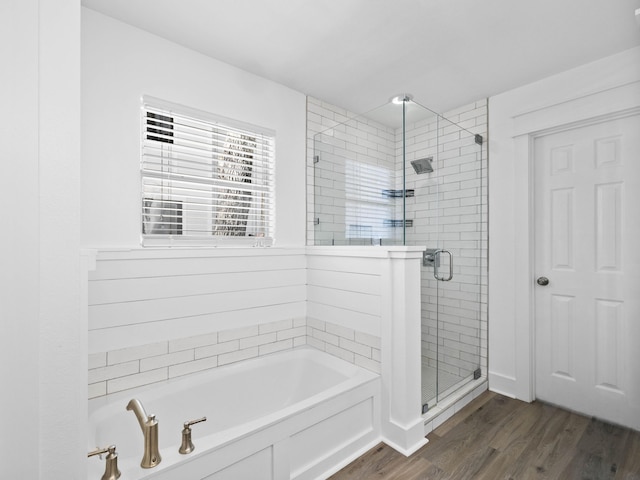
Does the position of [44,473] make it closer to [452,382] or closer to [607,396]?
[452,382]

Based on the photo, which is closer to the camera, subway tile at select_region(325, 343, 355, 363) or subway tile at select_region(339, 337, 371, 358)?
subway tile at select_region(339, 337, 371, 358)

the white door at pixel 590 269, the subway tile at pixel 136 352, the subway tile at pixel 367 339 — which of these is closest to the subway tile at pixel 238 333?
the subway tile at pixel 136 352

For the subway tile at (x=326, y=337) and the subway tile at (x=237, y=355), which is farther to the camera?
the subway tile at (x=326, y=337)

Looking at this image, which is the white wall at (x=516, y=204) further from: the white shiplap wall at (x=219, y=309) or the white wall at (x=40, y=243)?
the white wall at (x=40, y=243)

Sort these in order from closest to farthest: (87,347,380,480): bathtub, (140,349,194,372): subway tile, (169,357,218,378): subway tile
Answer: (87,347,380,480): bathtub < (140,349,194,372): subway tile < (169,357,218,378): subway tile

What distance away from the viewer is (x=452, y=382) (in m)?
2.57

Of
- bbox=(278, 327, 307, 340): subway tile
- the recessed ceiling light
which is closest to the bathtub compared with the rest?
bbox=(278, 327, 307, 340): subway tile

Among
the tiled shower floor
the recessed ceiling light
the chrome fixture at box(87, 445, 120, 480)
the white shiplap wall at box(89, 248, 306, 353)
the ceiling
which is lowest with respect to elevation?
the tiled shower floor

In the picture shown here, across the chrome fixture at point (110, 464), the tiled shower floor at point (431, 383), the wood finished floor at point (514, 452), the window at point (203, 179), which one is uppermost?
the window at point (203, 179)

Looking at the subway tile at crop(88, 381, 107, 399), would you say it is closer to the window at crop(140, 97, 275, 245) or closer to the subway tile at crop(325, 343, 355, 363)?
the window at crop(140, 97, 275, 245)

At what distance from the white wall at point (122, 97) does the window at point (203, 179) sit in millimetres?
73

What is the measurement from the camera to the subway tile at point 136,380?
1.89m

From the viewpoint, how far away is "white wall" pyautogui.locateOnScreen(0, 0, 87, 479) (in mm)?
871

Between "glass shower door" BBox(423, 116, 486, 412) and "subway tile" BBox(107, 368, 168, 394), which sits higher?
"glass shower door" BBox(423, 116, 486, 412)
